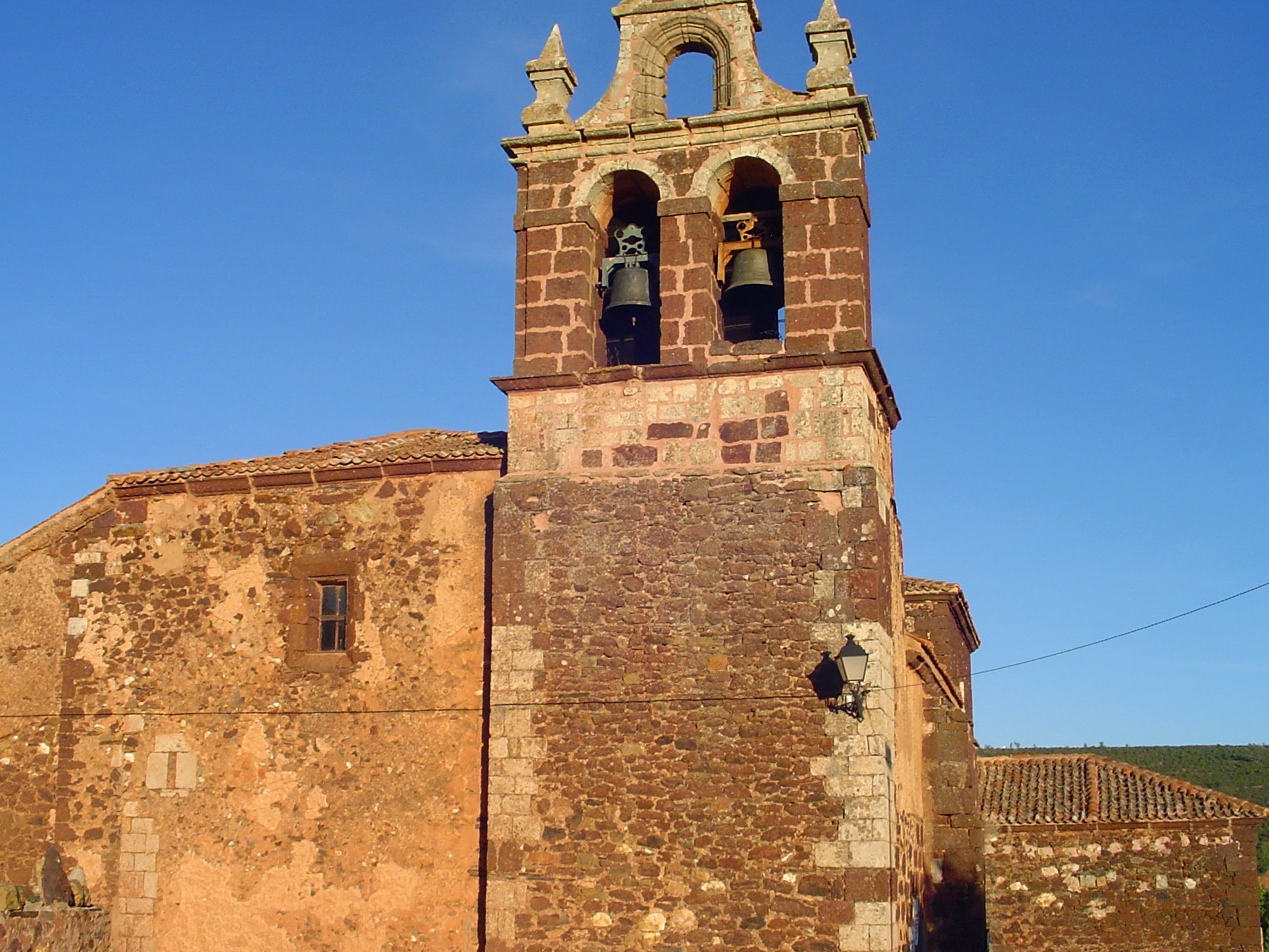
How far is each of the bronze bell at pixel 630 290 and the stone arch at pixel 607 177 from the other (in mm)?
528

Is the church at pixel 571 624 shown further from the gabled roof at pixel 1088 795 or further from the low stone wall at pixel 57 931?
the gabled roof at pixel 1088 795

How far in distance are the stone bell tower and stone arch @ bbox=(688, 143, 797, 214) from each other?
0.9 inches

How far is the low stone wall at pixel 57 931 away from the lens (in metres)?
10.5

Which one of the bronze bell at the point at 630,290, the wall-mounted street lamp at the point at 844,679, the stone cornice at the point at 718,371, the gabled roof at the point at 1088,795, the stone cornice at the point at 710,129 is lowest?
the gabled roof at the point at 1088,795

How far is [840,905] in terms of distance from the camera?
32.1 ft

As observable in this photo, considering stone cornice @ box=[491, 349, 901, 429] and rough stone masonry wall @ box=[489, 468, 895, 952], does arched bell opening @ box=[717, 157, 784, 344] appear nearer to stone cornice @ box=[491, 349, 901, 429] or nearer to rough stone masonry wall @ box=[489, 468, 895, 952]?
stone cornice @ box=[491, 349, 901, 429]

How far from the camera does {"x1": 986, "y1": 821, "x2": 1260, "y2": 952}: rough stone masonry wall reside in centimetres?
1906

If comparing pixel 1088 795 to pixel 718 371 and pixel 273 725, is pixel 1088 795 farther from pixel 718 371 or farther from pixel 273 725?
pixel 273 725

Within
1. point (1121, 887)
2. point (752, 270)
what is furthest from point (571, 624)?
point (1121, 887)

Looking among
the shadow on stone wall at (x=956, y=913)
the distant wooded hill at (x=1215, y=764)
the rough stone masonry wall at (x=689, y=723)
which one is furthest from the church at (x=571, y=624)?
the distant wooded hill at (x=1215, y=764)

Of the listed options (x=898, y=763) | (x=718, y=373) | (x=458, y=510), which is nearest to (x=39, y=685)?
(x=458, y=510)

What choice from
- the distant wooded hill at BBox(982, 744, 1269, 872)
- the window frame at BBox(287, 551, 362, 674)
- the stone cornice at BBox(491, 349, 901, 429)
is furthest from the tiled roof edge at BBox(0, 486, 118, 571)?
the distant wooded hill at BBox(982, 744, 1269, 872)

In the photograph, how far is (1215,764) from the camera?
5459 centimetres

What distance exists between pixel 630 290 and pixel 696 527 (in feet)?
6.88
